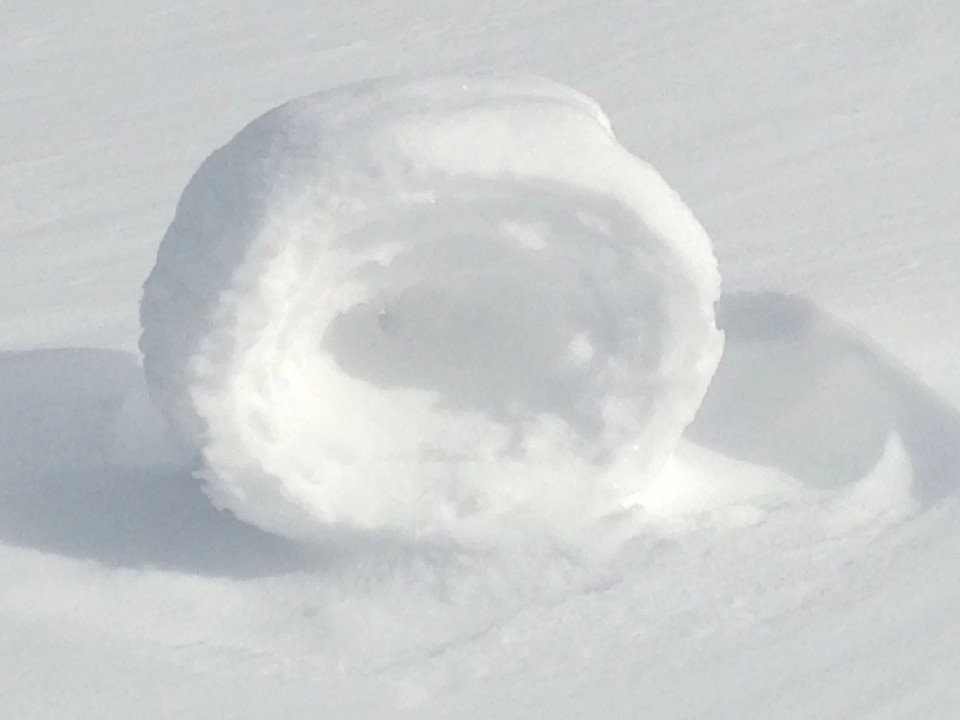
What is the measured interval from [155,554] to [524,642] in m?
0.55

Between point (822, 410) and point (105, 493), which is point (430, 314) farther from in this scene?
point (822, 410)

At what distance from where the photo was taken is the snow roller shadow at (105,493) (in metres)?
2.22

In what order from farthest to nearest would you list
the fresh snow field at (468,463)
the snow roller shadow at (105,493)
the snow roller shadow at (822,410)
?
1. the snow roller shadow at (822,410)
2. the snow roller shadow at (105,493)
3. the fresh snow field at (468,463)

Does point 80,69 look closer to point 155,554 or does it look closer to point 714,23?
point 714,23

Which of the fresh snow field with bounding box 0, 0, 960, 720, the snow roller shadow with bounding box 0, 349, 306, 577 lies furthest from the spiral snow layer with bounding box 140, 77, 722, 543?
the snow roller shadow with bounding box 0, 349, 306, 577

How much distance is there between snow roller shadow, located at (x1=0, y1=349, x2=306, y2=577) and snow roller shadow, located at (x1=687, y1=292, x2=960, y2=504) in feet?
2.39

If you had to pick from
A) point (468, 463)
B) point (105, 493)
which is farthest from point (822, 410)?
point (105, 493)

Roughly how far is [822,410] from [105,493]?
1085 millimetres

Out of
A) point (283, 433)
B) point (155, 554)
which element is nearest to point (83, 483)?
point (155, 554)

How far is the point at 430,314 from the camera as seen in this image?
2215 millimetres

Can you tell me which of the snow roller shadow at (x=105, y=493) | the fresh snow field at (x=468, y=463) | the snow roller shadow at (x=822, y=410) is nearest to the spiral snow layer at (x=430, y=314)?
the fresh snow field at (x=468, y=463)

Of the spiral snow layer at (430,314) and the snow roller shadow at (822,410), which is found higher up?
the spiral snow layer at (430,314)

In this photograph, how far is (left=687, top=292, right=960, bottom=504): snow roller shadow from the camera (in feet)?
7.70

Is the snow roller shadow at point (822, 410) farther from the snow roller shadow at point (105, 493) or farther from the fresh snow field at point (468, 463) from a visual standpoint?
the snow roller shadow at point (105, 493)
